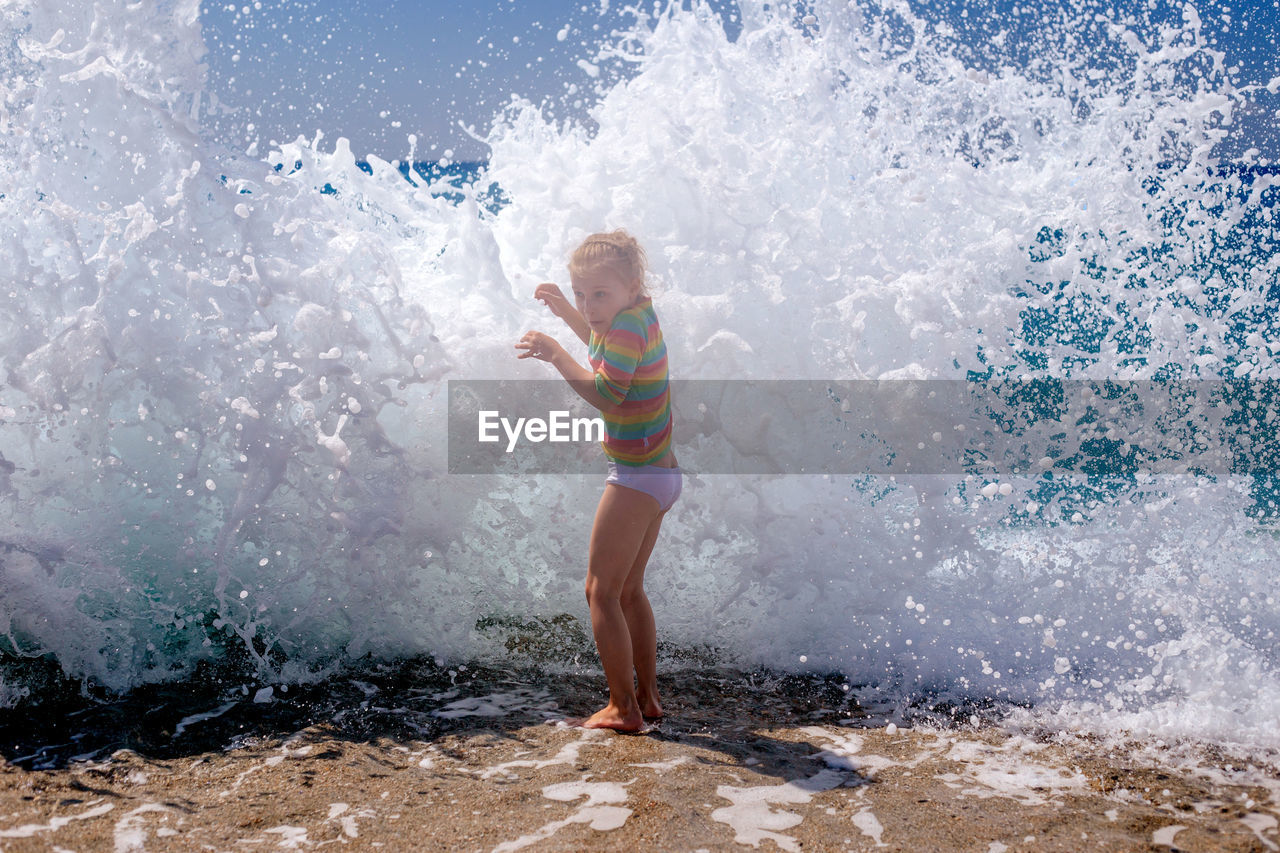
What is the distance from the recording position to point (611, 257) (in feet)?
9.20

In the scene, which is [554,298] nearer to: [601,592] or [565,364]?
[565,364]

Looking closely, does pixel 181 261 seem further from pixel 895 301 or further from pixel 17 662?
pixel 895 301

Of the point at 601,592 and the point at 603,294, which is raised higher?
the point at 603,294

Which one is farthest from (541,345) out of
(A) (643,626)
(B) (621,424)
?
(A) (643,626)

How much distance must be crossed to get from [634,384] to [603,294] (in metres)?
0.29

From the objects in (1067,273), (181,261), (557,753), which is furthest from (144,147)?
(1067,273)

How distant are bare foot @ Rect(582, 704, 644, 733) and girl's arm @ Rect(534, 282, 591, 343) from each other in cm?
122

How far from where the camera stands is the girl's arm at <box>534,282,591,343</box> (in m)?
3.11

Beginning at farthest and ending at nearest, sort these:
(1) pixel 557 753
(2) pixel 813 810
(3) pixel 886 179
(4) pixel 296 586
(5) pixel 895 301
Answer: (3) pixel 886 179 → (5) pixel 895 301 → (4) pixel 296 586 → (1) pixel 557 753 → (2) pixel 813 810

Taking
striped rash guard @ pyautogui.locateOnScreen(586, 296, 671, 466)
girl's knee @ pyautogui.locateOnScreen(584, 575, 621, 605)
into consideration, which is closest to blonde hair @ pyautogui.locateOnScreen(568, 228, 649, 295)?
striped rash guard @ pyautogui.locateOnScreen(586, 296, 671, 466)

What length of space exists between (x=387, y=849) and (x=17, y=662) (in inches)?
76.9

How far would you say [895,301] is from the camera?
14.5 feet

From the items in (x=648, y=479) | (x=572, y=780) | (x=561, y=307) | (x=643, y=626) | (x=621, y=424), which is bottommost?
(x=572, y=780)

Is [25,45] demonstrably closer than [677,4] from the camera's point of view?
Yes
